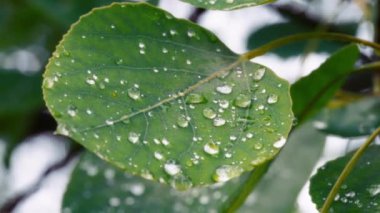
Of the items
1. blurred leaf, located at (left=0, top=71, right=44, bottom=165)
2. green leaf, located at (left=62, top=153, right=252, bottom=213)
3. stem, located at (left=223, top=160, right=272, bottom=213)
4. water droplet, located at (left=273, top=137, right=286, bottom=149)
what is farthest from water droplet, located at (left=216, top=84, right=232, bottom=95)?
blurred leaf, located at (left=0, top=71, right=44, bottom=165)

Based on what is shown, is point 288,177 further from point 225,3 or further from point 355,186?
point 225,3

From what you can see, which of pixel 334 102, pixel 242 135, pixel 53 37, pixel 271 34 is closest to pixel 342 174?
pixel 242 135

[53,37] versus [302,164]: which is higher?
[302,164]

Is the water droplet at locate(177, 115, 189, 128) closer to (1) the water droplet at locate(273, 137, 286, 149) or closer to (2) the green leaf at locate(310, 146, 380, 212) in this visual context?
Answer: (1) the water droplet at locate(273, 137, 286, 149)

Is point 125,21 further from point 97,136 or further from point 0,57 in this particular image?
point 0,57

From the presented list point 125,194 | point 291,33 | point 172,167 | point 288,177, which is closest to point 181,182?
point 172,167

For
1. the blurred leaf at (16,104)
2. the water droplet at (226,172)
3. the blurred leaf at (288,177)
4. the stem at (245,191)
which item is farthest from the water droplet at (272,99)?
the blurred leaf at (16,104)

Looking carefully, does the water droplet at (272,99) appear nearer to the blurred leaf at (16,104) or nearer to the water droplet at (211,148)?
the water droplet at (211,148)

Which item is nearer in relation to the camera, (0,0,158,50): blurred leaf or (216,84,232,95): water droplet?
(216,84,232,95): water droplet
